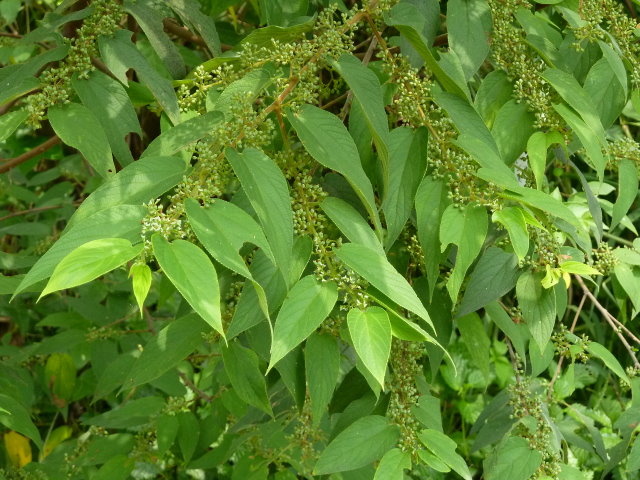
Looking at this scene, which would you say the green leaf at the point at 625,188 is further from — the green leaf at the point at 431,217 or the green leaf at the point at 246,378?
the green leaf at the point at 246,378

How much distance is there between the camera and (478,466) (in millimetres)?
2730

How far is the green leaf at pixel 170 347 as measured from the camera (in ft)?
3.56

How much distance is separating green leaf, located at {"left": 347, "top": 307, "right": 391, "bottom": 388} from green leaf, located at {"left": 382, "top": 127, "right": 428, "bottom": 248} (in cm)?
17

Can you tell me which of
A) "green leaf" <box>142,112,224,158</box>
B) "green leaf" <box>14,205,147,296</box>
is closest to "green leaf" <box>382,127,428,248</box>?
"green leaf" <box>142,112,224,158</box>

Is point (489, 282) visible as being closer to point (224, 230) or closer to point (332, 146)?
point (332, 146)

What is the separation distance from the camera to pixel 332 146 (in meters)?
0.95

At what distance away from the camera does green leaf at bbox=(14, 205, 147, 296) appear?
0.78 meters

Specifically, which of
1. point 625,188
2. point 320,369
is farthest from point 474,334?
point 320,369

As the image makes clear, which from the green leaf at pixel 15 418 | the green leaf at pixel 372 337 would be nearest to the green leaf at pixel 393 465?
the green leaf at pixel 372 337

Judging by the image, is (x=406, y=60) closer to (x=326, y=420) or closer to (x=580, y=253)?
(x=580, y=253)

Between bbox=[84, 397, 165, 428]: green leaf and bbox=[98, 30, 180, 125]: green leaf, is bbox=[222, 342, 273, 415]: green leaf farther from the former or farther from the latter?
bbox=[84, 397, 165, 428]: green leaf

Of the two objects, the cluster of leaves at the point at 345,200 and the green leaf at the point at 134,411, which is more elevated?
the cluster of leaves at the point at 345,200

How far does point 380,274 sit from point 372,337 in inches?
2.6

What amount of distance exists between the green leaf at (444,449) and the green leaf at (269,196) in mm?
304
